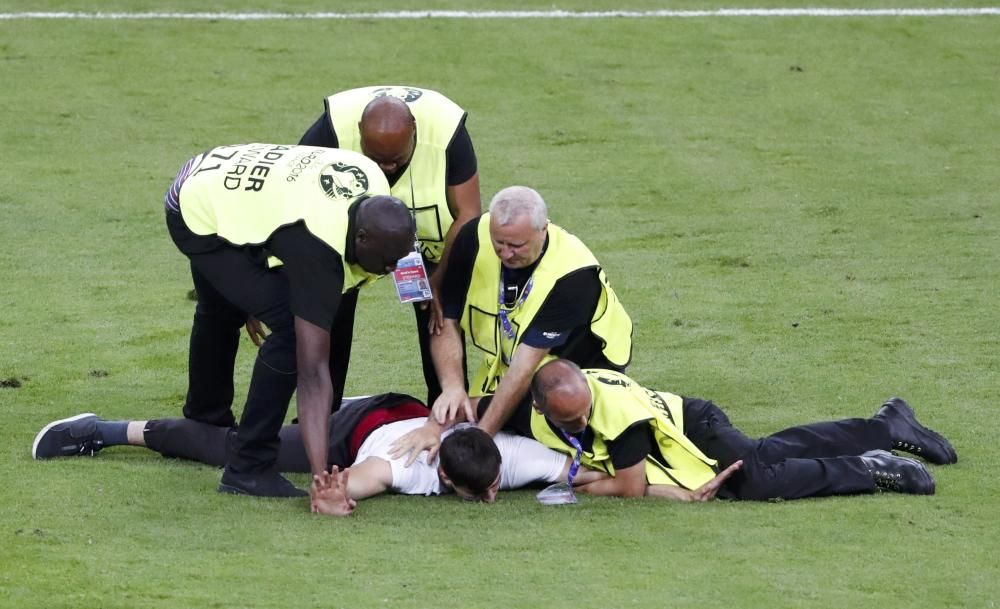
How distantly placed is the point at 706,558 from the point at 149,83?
1038 cm

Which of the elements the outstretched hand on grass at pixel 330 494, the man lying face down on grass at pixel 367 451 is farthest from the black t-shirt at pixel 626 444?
the outstretched hand on grass at pixel 330 494

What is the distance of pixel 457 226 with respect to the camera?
23.8 ft

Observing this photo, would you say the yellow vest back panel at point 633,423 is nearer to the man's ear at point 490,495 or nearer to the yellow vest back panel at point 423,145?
the man's ear at point 490,495

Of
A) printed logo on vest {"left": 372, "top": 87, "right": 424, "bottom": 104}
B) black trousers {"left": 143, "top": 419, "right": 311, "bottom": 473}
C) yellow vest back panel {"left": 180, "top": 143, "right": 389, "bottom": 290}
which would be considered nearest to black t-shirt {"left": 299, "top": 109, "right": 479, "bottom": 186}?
printed logo on vest {"left": 372, "top": 87, "right": 424, "bottom": 104}

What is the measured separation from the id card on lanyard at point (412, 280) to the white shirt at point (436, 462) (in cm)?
55

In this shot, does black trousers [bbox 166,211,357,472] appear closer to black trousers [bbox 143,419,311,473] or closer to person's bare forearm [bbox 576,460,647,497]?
black trousers [bbox 143,419,311,473]

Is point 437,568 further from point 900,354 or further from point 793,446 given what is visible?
point 900,354

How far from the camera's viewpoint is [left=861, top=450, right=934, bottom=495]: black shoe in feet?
21.3

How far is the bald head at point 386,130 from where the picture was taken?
21.9ft

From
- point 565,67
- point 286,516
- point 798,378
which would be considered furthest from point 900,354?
point 565,67

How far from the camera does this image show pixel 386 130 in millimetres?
6668

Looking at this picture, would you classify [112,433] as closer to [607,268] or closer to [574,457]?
[574,457]

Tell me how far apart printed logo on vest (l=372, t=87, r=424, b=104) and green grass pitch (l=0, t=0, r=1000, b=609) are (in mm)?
1760

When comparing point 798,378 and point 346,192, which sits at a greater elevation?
point 346,192
